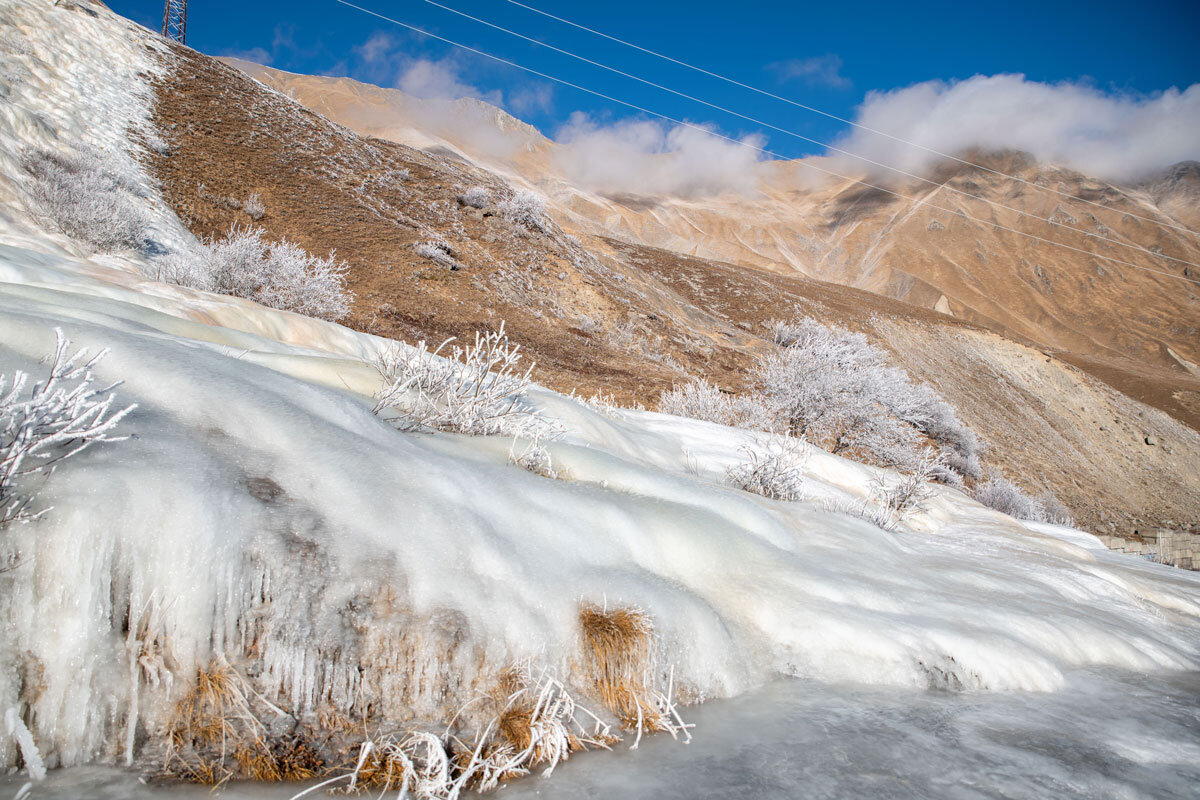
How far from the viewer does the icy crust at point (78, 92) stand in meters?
12.5

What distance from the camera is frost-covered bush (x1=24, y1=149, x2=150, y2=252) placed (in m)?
10.3

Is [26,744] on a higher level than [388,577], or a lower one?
lower

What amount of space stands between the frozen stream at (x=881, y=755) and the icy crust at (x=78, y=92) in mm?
11625

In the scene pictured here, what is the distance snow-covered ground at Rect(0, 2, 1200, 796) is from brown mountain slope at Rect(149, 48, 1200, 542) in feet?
27.4

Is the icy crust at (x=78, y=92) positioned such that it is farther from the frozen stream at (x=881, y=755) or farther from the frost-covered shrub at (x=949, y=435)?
the frost-covered shrub at (x=949, y=435)

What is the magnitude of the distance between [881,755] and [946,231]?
341ft

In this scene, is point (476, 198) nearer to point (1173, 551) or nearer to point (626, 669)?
point (1173, 551)

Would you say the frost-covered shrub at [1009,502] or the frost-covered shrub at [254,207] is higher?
the frost-covered shrub at [254,207]

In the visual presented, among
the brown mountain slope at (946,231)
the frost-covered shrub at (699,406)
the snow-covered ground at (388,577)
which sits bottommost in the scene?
the snow-covered ground at (388,577)

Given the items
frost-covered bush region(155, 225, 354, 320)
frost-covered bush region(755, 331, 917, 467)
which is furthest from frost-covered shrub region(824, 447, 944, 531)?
frost-covered bush region(155, 225, 354, 320)

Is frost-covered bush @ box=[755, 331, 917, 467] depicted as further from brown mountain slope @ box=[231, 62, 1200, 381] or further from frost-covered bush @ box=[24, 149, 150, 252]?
brown mountain slope @ box=[231, 62, 1200, 381]

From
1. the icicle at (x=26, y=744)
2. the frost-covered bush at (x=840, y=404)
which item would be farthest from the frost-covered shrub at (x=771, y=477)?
the frost-covered bush at (x=840, y=404)

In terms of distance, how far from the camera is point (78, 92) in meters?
16.1

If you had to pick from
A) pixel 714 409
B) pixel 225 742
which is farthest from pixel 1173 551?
pixel 225 742
